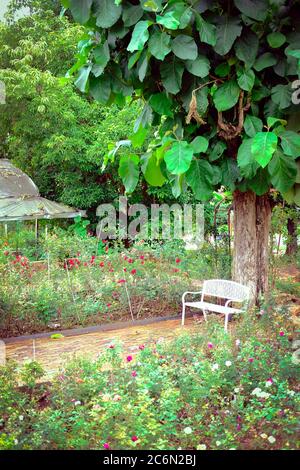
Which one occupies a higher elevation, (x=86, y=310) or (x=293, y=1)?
(x=293, y=1)

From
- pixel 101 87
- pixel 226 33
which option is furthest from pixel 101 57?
pixel 226 33

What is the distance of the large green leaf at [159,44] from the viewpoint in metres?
2.74

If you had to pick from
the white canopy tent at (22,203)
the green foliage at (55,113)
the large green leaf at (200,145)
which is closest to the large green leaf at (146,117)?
the large green leaf at (200,145)

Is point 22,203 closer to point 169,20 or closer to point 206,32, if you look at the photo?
point 206,32

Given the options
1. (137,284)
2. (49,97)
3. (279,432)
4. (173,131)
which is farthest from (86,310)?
(49,97)

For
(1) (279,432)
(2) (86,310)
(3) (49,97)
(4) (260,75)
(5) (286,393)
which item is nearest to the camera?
(1) (279,432)

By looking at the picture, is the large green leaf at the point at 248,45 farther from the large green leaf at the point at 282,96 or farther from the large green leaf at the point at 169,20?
the large green leaf at the point at 169,20

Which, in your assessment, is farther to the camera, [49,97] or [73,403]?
[49,97]

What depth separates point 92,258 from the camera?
6719mm

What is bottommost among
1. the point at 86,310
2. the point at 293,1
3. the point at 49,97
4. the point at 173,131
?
the point at 86,310

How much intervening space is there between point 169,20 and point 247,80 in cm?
55
